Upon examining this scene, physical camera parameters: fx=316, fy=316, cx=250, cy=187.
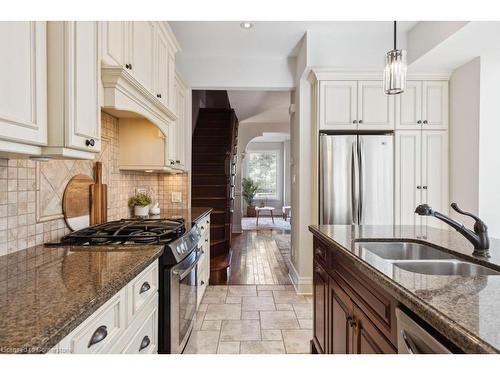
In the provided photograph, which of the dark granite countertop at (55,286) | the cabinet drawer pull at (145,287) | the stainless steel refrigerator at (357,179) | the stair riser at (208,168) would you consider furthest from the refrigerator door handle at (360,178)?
the stair riser at (208,168)

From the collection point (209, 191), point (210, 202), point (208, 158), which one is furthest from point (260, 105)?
point (210, 202)

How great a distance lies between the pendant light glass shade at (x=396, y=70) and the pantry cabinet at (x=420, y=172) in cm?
147

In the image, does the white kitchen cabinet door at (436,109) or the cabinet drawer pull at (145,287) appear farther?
the white kitchen cabinet door at (436,109)

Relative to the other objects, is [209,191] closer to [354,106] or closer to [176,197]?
[176,197]

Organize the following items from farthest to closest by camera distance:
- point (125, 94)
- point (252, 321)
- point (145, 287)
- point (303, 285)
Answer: point (303, 285) → point (252, 321) → point (125, 94) → point (145, 287)

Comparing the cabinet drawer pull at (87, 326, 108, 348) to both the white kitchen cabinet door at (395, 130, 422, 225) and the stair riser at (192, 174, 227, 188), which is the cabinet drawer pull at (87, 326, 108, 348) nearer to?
the white kitchen cabinet door at (395, 130, 422, 225)

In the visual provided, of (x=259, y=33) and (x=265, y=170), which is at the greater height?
(x=259, y=33)

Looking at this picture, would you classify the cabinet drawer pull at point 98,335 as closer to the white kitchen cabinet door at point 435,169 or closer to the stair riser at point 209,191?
the white kitchen cabinet door at point 435,169

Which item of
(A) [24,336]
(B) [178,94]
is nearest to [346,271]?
(A) [24,336]

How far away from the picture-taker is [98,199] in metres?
2.26

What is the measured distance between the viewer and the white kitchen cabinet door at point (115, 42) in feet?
5.24

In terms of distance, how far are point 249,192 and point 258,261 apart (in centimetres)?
604

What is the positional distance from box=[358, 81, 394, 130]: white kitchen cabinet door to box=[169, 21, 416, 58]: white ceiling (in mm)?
527

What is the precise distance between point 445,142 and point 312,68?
5.41 ft
